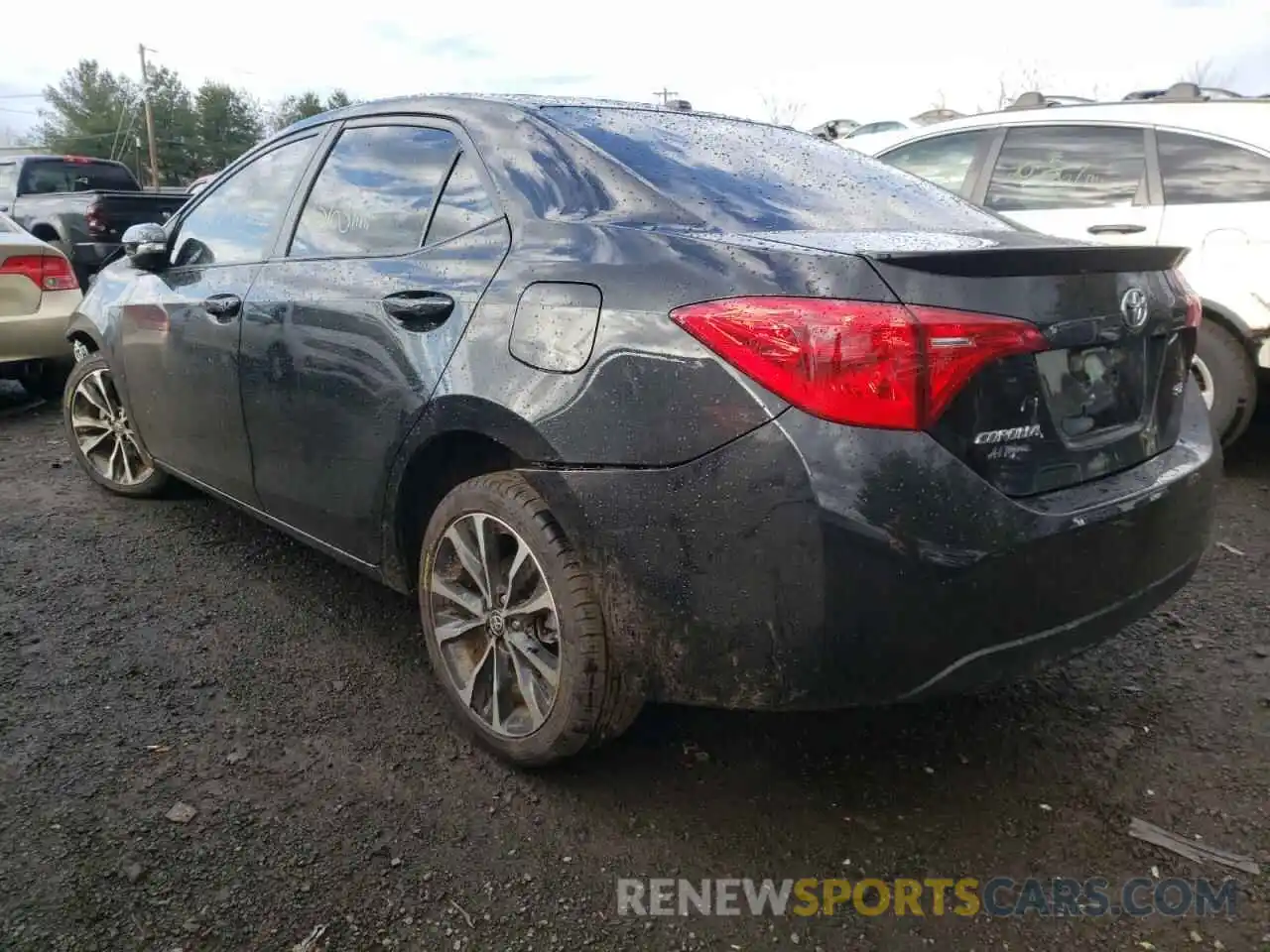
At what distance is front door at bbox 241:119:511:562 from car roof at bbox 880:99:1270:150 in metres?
3.91

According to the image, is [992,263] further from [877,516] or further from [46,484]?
[46,484]

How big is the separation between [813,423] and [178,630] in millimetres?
2352

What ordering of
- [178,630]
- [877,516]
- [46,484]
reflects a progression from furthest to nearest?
[46,484], [178,630], [877,516]

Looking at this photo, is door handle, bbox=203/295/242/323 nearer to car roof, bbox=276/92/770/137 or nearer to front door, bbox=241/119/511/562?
front door, bbox=241/119/511/562

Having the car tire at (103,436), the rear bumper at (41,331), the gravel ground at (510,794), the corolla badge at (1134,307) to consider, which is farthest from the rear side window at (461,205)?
the rear bumper at (41,331)

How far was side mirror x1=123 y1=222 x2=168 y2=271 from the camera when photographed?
376 centimetres

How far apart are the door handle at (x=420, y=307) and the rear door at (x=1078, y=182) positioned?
3.62 metres

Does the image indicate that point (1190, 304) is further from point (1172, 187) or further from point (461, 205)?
point (1172, 187)

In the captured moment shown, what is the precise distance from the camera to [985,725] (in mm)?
2658

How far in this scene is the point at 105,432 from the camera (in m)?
4.45

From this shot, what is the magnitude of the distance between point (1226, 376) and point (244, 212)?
439cm

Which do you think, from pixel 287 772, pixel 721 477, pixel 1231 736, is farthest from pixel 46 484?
pixel 1231 736

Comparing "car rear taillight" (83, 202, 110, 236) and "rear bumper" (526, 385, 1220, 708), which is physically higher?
"car rear taillight" (83, 202, 110, 236)

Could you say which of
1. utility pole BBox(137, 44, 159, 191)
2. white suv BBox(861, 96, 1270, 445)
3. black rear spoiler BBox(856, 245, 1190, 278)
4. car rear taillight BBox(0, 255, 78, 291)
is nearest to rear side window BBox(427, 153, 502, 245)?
black rear spoiler BBox(856, 245, 1190, 278)
